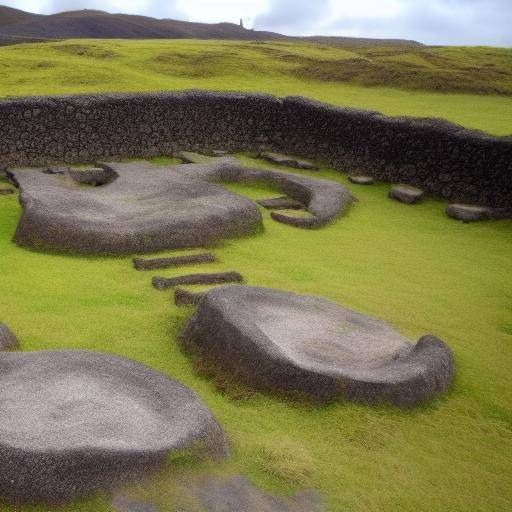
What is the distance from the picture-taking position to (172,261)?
11.4 m

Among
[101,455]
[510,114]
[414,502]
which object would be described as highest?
[510,114]

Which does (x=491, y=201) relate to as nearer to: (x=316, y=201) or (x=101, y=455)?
(x=316, y=201)

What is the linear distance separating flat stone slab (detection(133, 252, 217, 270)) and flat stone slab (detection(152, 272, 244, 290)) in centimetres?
79

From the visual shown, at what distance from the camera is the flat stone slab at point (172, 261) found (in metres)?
11.2

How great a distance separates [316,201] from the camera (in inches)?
615

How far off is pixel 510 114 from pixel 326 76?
8564 millimetres

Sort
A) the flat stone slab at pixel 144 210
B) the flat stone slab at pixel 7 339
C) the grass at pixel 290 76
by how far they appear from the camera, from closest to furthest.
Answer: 1. the flat stone slab at pixel 7 339
2. the flat stone slab at pixel 144 210
3. the grass at pixel 290 76

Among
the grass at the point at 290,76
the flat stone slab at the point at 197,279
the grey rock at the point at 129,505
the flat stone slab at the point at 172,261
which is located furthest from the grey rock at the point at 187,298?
the grass at the point at 290,76

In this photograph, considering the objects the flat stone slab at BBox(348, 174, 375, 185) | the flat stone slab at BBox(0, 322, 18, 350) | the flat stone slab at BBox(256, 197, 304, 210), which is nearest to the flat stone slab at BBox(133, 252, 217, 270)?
the flat stone slab at BBox(0, 322, 18, 350)

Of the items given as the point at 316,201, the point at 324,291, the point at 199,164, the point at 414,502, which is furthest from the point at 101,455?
the point at 199,164

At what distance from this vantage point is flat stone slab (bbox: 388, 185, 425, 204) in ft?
57.1

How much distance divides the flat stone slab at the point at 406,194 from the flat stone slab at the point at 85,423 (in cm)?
1185

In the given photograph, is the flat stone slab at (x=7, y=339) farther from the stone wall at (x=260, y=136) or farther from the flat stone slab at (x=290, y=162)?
the flat stone slab at (x=290, y=162)

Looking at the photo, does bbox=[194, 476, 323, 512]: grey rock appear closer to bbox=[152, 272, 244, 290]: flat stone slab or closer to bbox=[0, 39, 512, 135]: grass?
bbox=[152, 272, 244, 290]: flat stone slab
